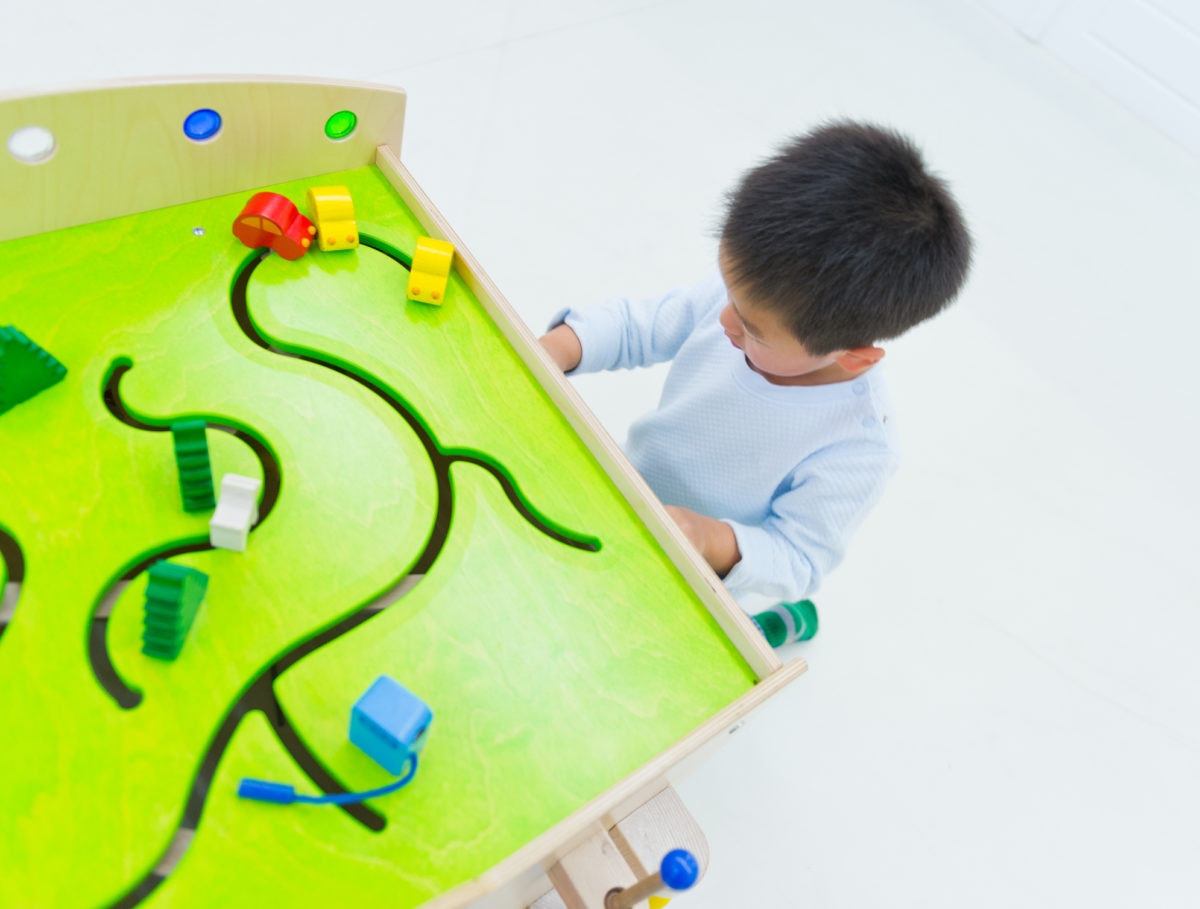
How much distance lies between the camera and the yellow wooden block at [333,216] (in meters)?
0.71

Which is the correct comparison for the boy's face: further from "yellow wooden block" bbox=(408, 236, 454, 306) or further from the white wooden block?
the white wooden block

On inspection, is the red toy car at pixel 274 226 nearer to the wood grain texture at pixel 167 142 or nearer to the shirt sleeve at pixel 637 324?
the wood grain texture at pixel 167 142

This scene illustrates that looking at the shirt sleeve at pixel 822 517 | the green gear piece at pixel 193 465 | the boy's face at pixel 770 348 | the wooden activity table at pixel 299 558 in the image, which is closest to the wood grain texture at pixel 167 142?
the wooden activity table at pixel 299 558

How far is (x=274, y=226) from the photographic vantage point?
2.28ft

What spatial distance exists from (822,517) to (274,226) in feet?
1.62

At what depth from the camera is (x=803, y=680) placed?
45.0 inches

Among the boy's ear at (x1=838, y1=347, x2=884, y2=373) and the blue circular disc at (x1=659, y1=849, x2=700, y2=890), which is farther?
the boy's ear at (x1=838, y1=347, x2=884, y2=373)

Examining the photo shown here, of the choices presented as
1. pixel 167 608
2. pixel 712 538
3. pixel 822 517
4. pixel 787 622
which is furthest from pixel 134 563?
pixel 787 622

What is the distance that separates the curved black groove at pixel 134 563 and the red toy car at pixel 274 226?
0.45 ft

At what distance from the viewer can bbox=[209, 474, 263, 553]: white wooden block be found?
1.85ft

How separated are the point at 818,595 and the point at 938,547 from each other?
0.69 feet

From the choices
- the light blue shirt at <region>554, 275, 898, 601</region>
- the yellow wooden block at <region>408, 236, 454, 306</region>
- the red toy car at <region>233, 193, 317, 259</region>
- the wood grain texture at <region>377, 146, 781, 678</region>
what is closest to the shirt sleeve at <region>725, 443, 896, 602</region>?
the light blue shirt at <region>554, 275, 898, 601</region>

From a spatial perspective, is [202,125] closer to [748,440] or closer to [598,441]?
[598,441]

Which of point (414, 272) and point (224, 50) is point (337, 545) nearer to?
point (414, 272)
